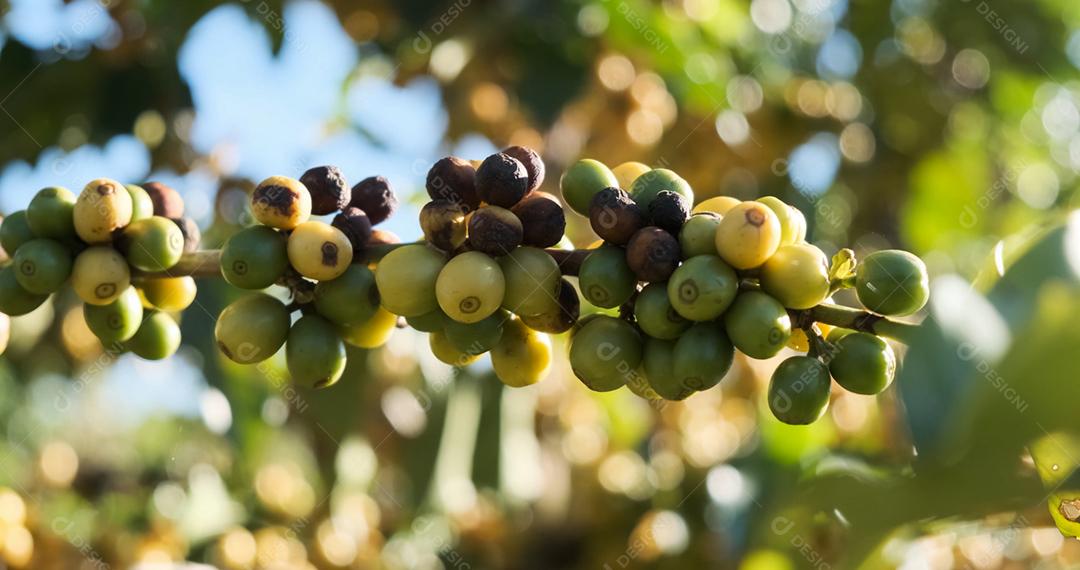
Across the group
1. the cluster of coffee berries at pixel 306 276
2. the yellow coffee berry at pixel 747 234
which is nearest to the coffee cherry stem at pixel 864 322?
the yellow coffee berry at pixel 747 234

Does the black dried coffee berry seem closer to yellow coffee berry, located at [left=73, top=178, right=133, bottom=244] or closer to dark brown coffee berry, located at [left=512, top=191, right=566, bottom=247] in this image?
dark brown coffee berry, located at [left=512, top=191, right=566, bottom=247]

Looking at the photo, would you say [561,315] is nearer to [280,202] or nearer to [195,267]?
[280,202]

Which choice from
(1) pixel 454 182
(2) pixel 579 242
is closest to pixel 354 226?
(1) pixel 454 182

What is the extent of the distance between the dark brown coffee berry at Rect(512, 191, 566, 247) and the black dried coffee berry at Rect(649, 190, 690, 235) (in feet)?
0.43

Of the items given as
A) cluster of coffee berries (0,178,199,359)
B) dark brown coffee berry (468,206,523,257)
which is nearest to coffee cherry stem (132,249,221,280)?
cluster of coffee berries (0,178,199,359)

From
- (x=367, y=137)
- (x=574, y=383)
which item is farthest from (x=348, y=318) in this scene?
(x=367, y=137)

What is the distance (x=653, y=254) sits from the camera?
50.4 inches

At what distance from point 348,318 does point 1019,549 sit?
102 inches

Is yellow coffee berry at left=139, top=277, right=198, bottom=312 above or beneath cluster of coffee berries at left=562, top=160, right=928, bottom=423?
beneath

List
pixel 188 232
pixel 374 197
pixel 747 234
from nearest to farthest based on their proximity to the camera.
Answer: pixel 747 234
pixel 374 197
pixel 188 232

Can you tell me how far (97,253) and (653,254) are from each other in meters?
0.83

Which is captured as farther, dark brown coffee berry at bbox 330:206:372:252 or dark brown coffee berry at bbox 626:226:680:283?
dark brown coffee berry at bbox 330:206:372:252

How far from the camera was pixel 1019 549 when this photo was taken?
3123mm

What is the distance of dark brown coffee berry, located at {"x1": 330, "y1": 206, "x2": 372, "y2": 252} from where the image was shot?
148cm
